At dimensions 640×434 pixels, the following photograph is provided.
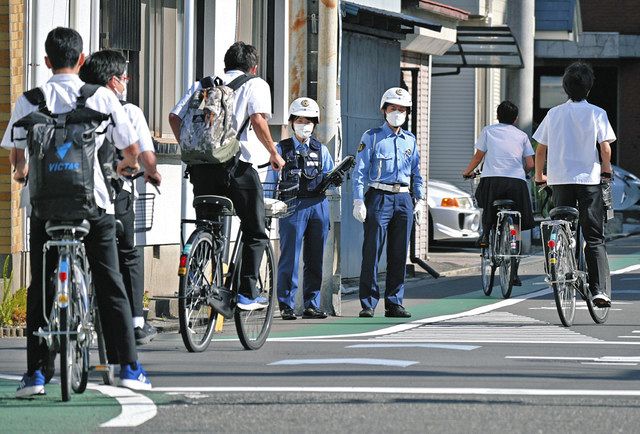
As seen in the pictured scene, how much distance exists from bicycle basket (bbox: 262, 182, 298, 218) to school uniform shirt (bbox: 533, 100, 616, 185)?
2057mm

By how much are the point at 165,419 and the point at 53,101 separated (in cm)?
179

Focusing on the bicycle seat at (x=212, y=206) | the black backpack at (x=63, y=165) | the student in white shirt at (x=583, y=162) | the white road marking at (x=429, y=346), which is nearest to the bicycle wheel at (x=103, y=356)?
the black backpack at (x=63, y=165)

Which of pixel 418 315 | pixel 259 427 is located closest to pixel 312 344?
pixel 418 315

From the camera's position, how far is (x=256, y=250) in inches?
455

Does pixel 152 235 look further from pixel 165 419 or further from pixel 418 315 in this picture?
pixel 165 419

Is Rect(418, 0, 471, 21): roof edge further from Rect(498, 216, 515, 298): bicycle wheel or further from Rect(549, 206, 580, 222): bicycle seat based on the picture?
Rect(549, 206, 580, 222): bicycle seat

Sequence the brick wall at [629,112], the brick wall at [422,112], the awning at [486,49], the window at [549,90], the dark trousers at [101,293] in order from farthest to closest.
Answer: the window at [549,90]
the brick wall at [629,112]
the awning at [486,49]
the brick wall at [422,112]
the dark trousers at [101,293]

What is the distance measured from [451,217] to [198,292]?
568 inches

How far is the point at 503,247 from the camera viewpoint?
1781 centimetres

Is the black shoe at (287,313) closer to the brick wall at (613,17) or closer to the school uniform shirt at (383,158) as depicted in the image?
the school uniform shirt at (383,158)

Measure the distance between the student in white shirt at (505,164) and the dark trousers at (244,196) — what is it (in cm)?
645

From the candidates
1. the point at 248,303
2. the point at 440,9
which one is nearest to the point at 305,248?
the point at 248,303

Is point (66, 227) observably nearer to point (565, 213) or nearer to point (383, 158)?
point (565, 213)

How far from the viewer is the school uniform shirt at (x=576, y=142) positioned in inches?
545
